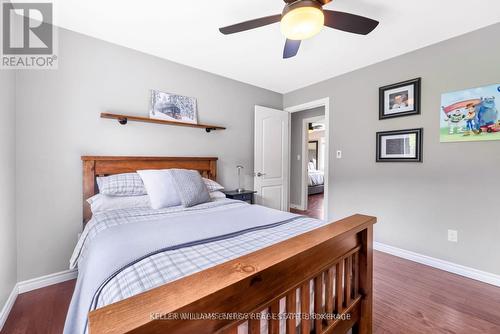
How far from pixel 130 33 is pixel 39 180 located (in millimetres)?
1645

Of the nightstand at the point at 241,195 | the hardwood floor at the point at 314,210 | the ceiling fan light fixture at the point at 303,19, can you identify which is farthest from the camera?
the hardwood floor at the point at 314,210

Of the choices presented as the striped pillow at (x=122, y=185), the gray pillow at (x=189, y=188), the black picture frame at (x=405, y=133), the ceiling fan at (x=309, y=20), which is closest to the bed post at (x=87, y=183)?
the striped pillow at (x=122, y=185)

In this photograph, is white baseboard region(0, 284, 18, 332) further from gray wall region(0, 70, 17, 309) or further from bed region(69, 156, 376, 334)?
bed region(69, 156, 376, 334)

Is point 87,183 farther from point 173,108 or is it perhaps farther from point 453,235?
point 453,235

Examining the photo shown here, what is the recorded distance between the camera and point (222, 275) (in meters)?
0.63

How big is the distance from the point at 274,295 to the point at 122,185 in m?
1.87

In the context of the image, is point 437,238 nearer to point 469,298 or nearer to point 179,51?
point 469,298

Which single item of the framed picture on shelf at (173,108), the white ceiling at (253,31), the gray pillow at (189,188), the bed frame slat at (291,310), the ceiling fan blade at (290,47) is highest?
the white ceiling at (253,31)

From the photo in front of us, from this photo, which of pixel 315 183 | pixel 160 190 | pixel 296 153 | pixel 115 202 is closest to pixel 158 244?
pixel 160 190

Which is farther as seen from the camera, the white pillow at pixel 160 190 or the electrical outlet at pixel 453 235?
the electrical outlet at pixel 453 235

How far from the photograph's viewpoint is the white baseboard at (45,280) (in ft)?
6.22

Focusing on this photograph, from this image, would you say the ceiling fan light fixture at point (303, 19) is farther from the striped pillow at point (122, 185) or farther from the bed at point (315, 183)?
the bed at point (315, 183)

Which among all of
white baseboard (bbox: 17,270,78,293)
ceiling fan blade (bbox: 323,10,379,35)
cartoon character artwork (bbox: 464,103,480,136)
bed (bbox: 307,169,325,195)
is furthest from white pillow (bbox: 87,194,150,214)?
bed (bbox: 307,169,325,195)

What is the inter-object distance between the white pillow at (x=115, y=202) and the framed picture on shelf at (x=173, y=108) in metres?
1.04
